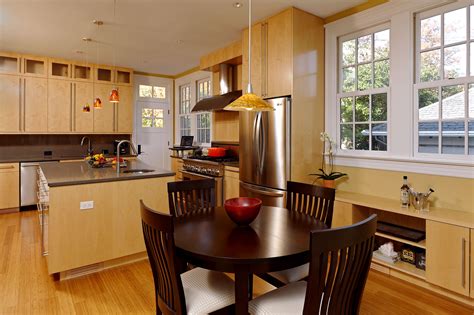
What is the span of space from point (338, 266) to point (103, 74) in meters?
6.16

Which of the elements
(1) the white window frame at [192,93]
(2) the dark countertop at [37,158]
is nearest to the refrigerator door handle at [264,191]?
(1) the white window frame at [192,93]

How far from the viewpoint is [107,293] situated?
8.08ft

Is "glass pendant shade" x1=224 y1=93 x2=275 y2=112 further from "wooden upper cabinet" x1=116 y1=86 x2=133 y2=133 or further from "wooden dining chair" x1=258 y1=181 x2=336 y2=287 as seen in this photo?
"wooden upper cabinet" x1=116 y1=86 x2=133 y2=133

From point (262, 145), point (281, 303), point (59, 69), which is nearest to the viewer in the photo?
point (281, 303)

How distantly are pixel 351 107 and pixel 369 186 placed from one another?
0.92 meters

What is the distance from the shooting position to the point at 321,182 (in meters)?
3.58

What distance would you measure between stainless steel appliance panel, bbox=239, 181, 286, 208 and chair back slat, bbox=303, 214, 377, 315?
2.02 meters

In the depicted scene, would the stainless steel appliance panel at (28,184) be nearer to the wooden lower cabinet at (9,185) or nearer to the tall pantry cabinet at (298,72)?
the wooden lower cabinet at (9,185)

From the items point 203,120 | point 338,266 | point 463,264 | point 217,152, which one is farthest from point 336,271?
point 203,120

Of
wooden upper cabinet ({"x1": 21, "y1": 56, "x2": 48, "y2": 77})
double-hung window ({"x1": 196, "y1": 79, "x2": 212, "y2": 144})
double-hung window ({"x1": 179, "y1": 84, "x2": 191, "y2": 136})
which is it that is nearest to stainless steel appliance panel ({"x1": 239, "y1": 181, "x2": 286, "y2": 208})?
double-hung window ({"x1": 196, "y1": 79, "x2": 212, "y2": 144})

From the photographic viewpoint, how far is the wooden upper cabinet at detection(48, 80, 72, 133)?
5.43 m

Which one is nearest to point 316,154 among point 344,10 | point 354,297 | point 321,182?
point 321,182

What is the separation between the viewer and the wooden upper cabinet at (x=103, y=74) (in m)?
5.87

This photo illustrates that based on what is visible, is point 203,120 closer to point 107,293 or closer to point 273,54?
point 273,54
